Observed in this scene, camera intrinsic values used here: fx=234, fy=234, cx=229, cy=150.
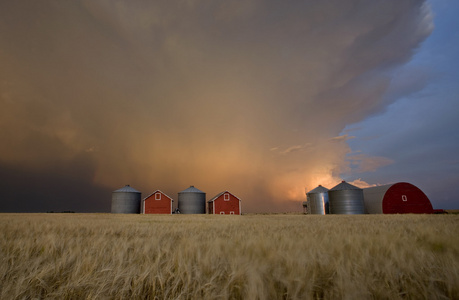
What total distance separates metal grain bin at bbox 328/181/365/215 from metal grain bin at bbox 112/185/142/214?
40433mm

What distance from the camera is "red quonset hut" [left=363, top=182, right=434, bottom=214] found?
38438 millimetres

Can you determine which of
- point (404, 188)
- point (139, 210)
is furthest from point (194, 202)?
point (404, 188)

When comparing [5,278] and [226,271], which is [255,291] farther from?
[5,278]

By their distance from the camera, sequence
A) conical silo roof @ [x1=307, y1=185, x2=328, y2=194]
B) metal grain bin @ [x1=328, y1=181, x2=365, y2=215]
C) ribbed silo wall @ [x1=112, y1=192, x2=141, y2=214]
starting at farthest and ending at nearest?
ribbed silo wall @ [x1=112, y1=192, x2=141, y2=214] < conical silo roof @ [x1=307, y1=185, x2=328, y2=194] < metal grain bin @ [x1=328, y1=181, x2=365, y2=215]

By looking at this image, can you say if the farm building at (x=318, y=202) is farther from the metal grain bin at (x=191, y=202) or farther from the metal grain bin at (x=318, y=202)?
the metal grain bin at (x=191, y=202)

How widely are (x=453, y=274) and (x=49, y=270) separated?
3.32 m

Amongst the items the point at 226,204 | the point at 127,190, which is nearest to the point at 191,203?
the point at 226,204

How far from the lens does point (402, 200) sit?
38.8m

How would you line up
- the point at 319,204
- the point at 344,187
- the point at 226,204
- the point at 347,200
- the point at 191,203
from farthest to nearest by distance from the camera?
the point at 191,203
the point at 226,204
the point at 319,204
the point at 344,187
the point at 347,200

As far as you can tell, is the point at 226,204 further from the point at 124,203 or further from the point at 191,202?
the point at 124,203

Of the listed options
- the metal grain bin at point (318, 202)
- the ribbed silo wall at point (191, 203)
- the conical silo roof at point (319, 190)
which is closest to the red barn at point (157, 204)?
the ribbed silo wall at point (191, 203)

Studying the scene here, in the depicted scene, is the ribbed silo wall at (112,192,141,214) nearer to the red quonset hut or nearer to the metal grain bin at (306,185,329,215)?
the metal grain bin at (306,185,329,215)

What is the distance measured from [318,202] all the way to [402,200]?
1345 cm

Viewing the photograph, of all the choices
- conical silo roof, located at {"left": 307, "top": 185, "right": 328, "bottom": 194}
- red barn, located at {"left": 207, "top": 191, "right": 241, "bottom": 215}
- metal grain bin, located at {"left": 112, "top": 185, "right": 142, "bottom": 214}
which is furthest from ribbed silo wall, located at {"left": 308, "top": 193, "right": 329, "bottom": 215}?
metal grain bin, located at {"left": 112, "top": 185, "right": 142, "bottom": 214}
